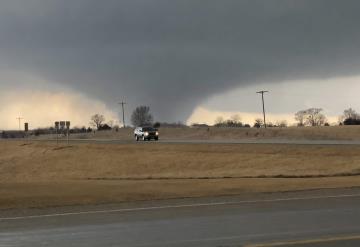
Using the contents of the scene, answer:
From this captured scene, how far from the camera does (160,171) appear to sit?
4291 cm

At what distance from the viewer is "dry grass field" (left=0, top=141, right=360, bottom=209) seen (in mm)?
19438

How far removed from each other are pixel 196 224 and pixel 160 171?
3173 centimetres

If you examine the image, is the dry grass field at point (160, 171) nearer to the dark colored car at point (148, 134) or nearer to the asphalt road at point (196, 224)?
the asphalt road at point (196, 224)

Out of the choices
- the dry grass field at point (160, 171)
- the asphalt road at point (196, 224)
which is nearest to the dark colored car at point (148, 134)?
the dry grass field at point (160, 171)

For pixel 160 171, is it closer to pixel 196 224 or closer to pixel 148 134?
pixel 196 224

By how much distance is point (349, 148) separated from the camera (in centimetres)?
4194

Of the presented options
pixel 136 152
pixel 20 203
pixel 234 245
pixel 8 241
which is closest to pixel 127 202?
pixel 20 203

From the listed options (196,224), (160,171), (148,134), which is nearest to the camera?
(196,224)

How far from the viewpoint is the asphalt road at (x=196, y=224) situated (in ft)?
31.2

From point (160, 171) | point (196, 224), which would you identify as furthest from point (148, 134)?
point (196, 224)

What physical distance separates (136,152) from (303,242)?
145 feet

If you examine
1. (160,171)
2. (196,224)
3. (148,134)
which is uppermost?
(148,134)

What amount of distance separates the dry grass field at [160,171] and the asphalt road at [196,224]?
3.48 metres

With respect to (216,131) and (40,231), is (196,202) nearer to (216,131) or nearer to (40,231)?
(40,231)
